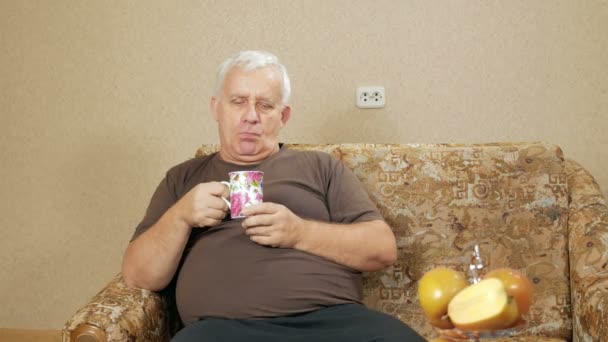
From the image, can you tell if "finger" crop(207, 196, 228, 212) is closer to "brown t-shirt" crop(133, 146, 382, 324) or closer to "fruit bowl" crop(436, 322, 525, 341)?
"brown t-shirt" crop(133, 146, 382, 324)

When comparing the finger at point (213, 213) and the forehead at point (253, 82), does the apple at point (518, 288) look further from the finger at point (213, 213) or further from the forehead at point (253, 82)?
the forehead at point (253, 82)

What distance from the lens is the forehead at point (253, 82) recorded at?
1.77 meters

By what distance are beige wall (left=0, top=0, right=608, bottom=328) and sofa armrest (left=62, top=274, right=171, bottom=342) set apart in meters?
1.02

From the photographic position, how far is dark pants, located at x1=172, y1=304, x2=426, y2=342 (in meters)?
1.39

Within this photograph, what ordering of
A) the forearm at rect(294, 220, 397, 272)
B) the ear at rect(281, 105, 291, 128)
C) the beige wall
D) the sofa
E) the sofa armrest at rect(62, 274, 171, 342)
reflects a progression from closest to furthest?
1. the sofa armrest at rect(62, 274, 171, 342)
2. the forearm at rect(294, 220, 397, 272)
3. the sofa
4. the ear at rect(281, 105, 291, 128)
5. the beige wall

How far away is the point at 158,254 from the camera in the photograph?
5.10 ft

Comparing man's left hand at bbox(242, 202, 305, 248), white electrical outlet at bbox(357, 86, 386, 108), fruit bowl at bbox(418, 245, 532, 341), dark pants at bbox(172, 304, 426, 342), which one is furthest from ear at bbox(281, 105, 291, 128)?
fruit bowl at bbox(418, 245, 532, 341)

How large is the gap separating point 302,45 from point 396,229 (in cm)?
91

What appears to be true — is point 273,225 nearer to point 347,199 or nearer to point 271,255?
point 271,255

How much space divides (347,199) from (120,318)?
0.68 m

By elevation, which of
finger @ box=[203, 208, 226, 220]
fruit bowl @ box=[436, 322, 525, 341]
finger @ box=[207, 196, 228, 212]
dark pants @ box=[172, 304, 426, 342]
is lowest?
dark pants @ box=[172, 304, 426, 342]

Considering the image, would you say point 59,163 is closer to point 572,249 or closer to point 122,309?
point 122,309

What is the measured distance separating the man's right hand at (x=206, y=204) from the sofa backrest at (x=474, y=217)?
529 millimetres

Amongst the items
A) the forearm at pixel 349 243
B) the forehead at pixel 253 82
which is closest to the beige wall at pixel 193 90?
the forehead at pixel 253 82
